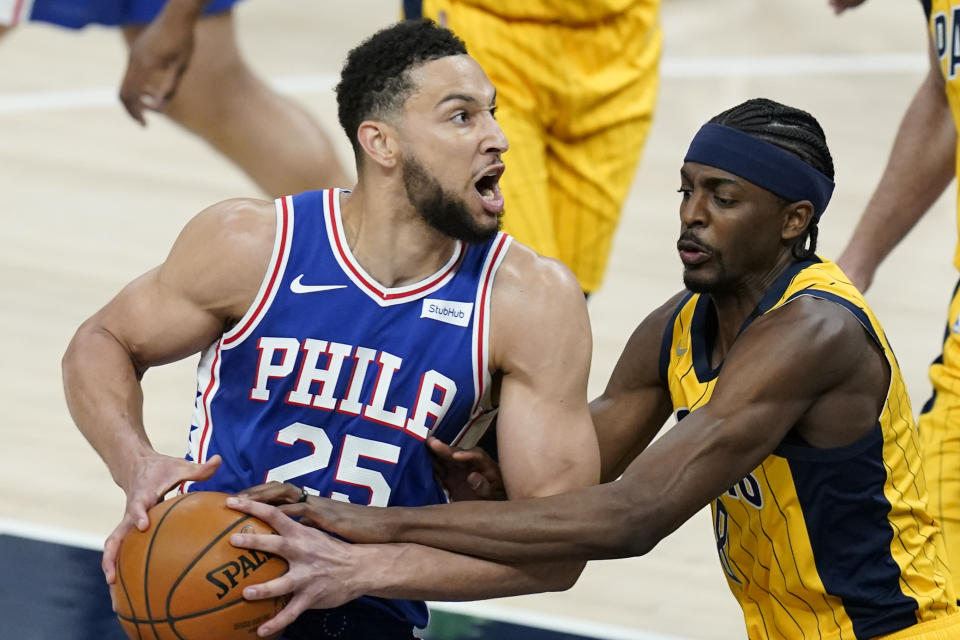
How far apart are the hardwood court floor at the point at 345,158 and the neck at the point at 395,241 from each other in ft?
5.26

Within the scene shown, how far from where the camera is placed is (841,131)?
996cm

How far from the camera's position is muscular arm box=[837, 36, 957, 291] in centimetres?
468

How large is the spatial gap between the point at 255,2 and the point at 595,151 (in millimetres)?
7224

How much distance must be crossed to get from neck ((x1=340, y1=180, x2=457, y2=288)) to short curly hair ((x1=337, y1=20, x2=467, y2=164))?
146mm

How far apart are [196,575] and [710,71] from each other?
26.4ft

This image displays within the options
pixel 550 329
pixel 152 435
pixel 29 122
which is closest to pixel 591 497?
pixel 550 329

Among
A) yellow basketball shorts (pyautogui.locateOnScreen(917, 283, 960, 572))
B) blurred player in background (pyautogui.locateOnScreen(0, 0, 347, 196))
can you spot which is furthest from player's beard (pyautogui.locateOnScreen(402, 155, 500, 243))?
blurred player in background (pyautogui.locateOnScreen(0, 0, 347, 196))

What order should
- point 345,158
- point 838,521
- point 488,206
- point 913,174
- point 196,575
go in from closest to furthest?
point 196,575
point 838,521
point 488,206
point 913,174
point 345,158

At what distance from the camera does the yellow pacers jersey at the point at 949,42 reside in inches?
176

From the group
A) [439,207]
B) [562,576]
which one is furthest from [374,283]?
[562,576]

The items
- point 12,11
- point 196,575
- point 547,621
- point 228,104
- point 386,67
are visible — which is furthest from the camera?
point 228,104

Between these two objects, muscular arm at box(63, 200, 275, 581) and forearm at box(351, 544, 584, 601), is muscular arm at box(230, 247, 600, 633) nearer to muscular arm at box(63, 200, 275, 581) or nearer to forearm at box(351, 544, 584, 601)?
forearm at box(351, 544, 584, 601)

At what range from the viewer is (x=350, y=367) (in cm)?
376

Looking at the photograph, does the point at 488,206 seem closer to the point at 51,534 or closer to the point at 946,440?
the point at 946,440
